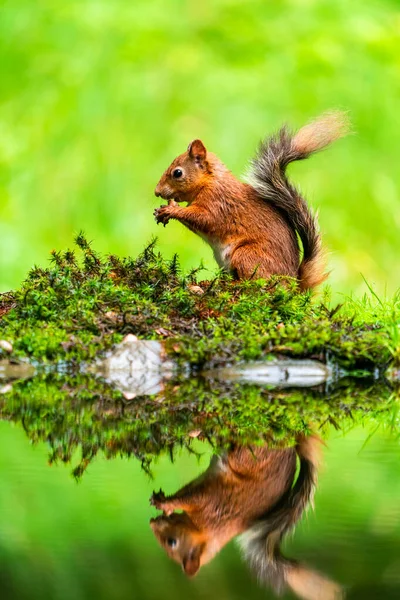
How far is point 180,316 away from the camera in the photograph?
494cm

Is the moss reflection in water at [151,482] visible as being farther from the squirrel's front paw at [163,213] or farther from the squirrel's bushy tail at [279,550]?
the squirrel's front paw at [163,213]

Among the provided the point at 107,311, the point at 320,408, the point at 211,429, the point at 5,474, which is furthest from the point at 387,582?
the point at 107,311

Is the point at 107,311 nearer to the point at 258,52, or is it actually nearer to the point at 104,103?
the point at 104,103

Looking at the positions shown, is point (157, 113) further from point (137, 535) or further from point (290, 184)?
point (137, 535)

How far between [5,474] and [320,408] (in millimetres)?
1383

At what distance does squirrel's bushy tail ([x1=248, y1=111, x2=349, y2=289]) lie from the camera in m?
5.66

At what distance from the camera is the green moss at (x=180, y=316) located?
4.48m

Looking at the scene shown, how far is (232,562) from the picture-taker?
2.10 metres

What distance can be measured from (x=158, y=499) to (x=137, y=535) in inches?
→ 11.6

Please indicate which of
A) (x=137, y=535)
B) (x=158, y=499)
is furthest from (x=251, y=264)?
(x=137, y=535)

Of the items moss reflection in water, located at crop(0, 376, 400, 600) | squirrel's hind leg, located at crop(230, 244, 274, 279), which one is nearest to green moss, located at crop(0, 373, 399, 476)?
moss reflection in water, located at crop(0, 376, 400, 600)

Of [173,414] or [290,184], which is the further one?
[290,184]

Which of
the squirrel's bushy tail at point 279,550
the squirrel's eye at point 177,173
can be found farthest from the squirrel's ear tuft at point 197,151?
the squirrel's bushy tail at point 279,550

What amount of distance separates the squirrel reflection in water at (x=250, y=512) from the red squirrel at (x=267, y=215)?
2.70 m
